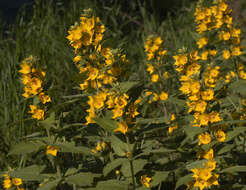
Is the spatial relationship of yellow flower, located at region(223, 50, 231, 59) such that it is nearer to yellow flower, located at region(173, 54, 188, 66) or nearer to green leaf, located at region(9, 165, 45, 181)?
yellow flower, located at region(173, 54, 188, 66)

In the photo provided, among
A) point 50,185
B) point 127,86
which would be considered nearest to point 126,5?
point 127,86

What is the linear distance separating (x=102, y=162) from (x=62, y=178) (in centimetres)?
37

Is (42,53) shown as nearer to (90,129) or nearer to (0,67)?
(0,67)

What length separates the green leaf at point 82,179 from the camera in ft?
6.45

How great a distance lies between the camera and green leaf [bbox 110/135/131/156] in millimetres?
2027

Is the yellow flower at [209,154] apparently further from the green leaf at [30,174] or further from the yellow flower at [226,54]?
the yellow flower at [226,54]

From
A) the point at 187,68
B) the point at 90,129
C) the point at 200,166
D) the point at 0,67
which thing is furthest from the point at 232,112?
the point at 0,67

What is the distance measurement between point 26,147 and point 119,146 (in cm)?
57

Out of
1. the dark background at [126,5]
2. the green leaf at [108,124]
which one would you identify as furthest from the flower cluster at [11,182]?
the dark background at [126,5]

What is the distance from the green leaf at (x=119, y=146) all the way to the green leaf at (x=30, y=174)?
525mm

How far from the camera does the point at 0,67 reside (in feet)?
11.9

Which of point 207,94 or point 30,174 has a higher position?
point 207,94

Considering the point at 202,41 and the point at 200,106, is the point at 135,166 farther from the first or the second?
the point at 202,41

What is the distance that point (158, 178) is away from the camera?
2123mm
